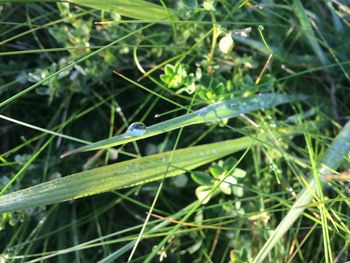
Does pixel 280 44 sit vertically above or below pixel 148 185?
above

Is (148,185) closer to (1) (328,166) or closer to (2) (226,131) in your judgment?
(2) (226,131)

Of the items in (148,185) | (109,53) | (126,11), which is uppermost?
(126,11)

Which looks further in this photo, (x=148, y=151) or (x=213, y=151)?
(x=148, y=151)

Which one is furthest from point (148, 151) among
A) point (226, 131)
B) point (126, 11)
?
point (126, 11)

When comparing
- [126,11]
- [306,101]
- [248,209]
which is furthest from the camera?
[306,101]

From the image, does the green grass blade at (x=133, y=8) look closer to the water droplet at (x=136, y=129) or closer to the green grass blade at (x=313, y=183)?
the water droplet at (x=136, y=129)

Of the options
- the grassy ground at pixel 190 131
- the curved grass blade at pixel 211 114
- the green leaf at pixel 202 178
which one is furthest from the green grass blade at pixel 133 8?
the green leaf at pixel 202 178

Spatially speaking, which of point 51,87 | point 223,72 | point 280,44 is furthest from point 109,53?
point 280,44

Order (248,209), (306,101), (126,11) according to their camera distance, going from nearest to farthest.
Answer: (126,11) < (248,209) < (306,101)

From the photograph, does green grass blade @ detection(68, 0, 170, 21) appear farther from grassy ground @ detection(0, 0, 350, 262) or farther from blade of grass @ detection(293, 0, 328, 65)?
blade of grass @ detection(293, 0, 328, 65)
